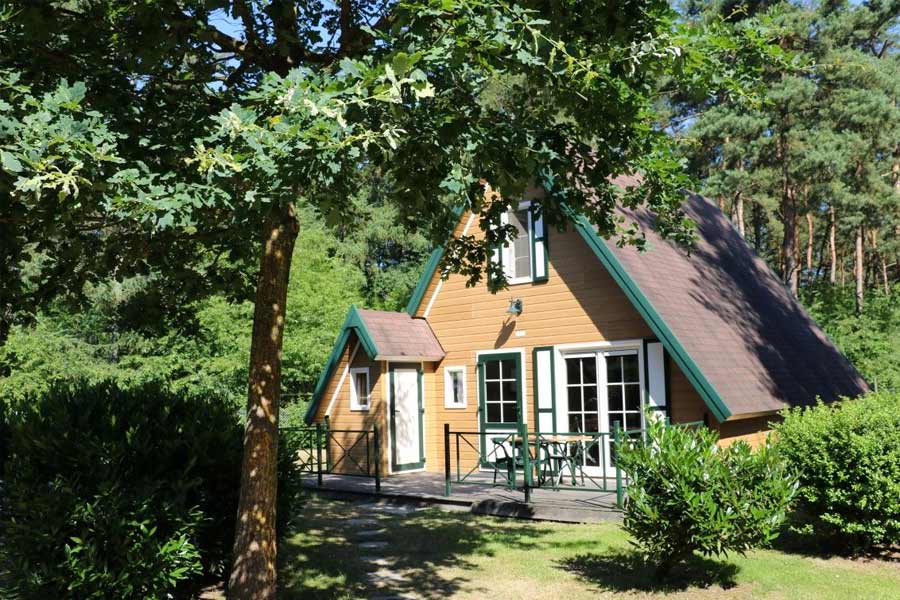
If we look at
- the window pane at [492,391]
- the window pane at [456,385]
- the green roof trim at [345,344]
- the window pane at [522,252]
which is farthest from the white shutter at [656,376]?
the green roof trim at [345,344]

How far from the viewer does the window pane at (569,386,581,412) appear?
1398 centimetres

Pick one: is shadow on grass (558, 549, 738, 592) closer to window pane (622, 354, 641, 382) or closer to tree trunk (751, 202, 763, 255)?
window pane (622, 354, 641, 382)

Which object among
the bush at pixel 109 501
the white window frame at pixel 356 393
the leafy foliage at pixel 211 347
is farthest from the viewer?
the leafy foliage at pixel 211 347

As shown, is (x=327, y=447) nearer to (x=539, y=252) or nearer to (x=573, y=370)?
(x=573, y=370)

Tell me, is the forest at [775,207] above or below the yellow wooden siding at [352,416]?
above

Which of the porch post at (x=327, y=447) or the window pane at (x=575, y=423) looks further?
the porch post at (x=327, y=447)

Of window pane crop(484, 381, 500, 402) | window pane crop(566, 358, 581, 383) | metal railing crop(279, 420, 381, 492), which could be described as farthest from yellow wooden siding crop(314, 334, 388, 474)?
window pane crop(566, 358, 581, 383)

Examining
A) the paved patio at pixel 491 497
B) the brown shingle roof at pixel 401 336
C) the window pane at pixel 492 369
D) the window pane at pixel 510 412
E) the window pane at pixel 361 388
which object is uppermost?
the brown shingle roof at pixel 401 336

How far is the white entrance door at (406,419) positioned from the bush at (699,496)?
874 cm

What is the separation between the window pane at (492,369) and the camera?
15148mm

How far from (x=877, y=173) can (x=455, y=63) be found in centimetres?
2744

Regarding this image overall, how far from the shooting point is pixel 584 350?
13961 millimetres

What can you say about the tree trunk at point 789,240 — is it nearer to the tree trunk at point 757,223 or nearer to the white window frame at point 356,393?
the tree trunk at point 757,223

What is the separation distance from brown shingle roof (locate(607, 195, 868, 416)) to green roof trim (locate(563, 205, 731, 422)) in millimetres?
89
